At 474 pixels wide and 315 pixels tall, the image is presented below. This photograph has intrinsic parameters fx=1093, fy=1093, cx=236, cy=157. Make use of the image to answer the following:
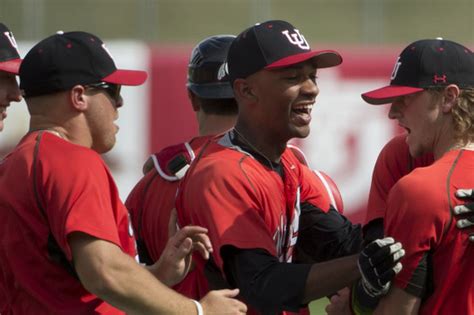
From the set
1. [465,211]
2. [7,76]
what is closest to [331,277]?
[465,211]

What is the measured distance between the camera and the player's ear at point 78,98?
452 cm

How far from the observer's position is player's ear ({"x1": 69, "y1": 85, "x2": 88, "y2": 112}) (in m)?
4.52

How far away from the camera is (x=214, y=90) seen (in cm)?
558

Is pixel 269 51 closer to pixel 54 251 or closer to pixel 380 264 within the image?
pixel 380 264

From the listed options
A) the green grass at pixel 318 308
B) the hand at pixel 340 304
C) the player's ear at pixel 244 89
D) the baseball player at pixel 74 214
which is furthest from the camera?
the green grass at pixel 318 308

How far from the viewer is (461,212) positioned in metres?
4.11

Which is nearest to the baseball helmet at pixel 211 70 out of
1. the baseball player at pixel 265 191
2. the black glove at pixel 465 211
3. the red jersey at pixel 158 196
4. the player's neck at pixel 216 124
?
the player's neck at pixel 216 124

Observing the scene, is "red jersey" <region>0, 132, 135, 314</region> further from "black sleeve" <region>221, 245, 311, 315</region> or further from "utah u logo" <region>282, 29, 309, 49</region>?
"utah u logo" <region>282, 29, 309, 49</region>

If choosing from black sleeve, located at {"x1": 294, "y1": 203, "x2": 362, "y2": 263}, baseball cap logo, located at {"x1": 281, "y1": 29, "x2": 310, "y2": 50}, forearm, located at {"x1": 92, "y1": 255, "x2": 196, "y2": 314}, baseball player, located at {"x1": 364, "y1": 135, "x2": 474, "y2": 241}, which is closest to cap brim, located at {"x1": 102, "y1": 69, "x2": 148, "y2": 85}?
baseball cap logo, located at {"x1": 281, "y1": 29, "x2": 310, "y2": 50}

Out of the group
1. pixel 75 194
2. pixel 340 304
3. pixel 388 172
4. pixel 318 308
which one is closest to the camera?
pixel 75 194

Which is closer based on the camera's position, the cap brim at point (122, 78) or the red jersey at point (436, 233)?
the red jersey at point (436, 233)

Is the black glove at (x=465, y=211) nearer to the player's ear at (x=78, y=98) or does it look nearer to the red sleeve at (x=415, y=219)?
the red sleeve at (x=415, y=219)

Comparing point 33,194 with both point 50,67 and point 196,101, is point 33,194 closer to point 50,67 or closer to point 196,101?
point 50,67

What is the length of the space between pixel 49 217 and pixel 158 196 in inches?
48.8
